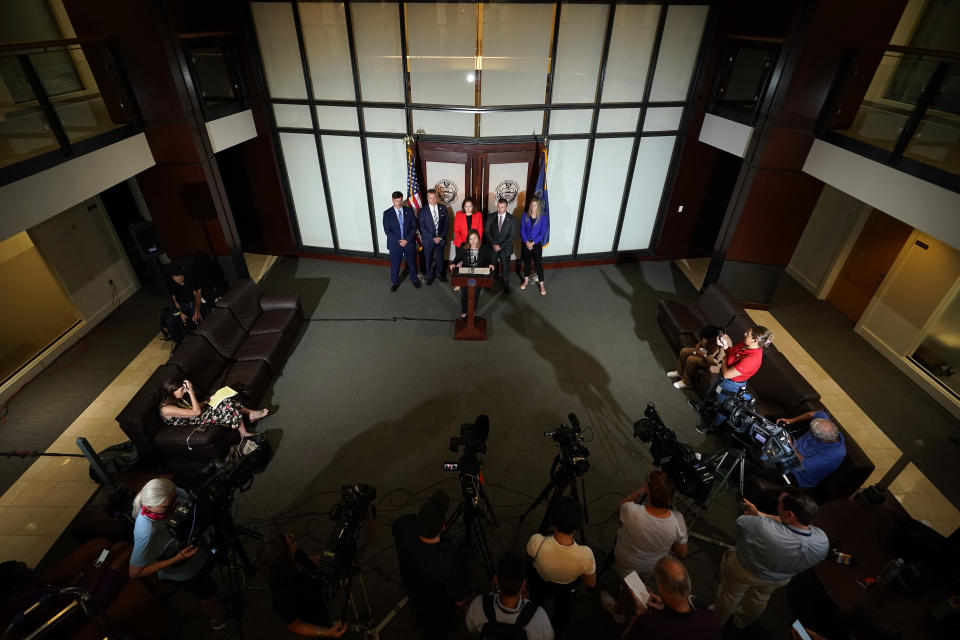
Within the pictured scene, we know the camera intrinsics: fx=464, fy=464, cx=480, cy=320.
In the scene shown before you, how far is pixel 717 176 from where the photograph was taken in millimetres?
7840

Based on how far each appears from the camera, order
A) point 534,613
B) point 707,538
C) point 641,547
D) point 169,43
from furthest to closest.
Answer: point 169,43 < point 707,538 < point 641,547 < point 534,613

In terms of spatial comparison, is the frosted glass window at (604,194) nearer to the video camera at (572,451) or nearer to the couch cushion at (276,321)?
the couch cushion at (276,321)

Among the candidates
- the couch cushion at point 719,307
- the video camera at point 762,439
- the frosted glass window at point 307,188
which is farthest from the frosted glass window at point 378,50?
the video camera at point 762,439

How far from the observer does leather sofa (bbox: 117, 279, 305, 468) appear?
4.48m

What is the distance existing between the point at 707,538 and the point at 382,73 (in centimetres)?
706

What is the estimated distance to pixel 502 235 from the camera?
23.7ft

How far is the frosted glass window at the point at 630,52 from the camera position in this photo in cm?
646

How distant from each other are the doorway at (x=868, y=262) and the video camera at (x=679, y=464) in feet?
17.1

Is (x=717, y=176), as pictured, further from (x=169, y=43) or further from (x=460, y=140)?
(x=169, y=43)

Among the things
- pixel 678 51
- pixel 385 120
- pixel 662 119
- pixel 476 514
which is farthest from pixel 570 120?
pixel 476 514

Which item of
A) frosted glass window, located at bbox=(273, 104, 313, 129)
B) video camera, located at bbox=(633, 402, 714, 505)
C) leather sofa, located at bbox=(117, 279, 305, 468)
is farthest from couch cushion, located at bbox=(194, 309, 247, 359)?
video camera, located at bbox=(633, 402, 714, 505)

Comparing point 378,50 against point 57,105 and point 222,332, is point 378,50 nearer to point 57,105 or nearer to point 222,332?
point 57,105

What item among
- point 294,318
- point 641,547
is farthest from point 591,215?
point 641,547

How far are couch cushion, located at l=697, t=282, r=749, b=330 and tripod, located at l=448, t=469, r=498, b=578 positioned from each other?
381cm
